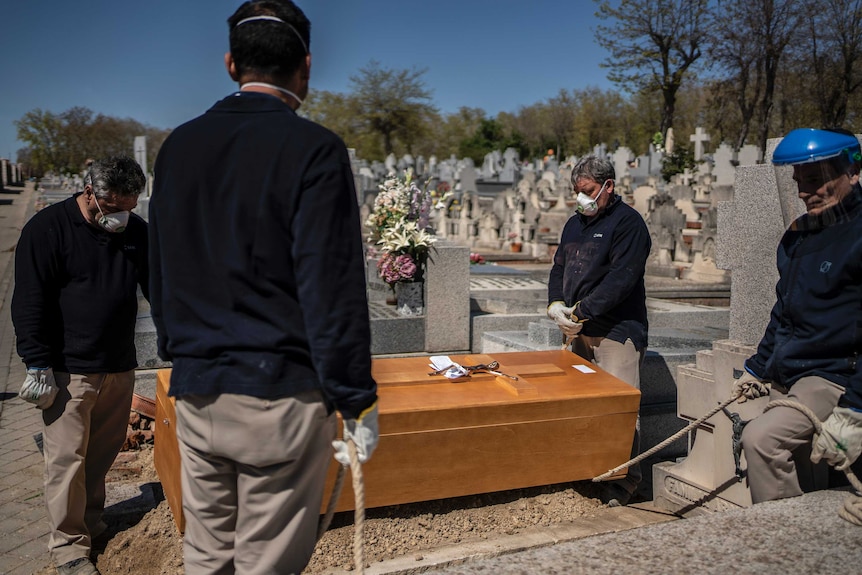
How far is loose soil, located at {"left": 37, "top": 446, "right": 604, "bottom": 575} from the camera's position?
3.84m

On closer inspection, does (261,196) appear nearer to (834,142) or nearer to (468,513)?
(834,142)

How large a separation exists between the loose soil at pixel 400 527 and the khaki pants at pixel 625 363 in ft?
0.88

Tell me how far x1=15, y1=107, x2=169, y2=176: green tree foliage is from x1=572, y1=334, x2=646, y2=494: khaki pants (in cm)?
5791

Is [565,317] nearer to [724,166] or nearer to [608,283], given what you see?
[608,283]

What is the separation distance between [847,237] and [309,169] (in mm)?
2273

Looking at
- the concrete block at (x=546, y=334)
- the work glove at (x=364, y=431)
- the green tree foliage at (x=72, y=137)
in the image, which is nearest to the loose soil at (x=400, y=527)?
the work glove at (x=364, y=431)

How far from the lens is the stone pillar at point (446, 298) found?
24.7 ft

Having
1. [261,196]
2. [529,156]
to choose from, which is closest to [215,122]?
[261,196]

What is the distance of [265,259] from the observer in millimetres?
2043

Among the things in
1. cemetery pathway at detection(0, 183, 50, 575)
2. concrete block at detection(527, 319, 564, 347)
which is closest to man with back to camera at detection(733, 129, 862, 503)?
concrete block at detection(527, 319, 564, 347)

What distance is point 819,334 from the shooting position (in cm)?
317

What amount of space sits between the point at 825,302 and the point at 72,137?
65014 mm

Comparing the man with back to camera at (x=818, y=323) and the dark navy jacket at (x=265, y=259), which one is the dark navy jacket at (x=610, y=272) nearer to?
the man with back to camera at (x=818, y=323)

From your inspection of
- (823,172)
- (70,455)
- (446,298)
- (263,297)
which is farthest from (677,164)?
(263,297)
